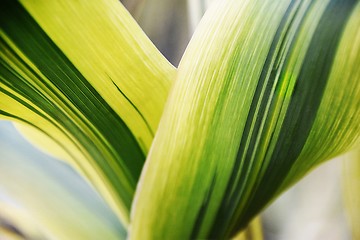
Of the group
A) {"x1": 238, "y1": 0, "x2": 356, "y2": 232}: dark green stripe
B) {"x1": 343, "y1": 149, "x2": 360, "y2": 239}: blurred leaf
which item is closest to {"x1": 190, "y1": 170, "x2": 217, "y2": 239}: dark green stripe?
{"x1": 238, "y1": 0, "x2": 356, "y2": 232}: dark green stripe

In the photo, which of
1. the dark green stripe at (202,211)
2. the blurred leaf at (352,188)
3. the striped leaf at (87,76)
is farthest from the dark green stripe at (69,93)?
the blurred leaf at (352,188)

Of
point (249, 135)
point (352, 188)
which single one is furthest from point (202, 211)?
point (352, 188)

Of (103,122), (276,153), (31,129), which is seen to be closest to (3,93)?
(31,129)

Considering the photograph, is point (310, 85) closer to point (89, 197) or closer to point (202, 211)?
point (202, 211)

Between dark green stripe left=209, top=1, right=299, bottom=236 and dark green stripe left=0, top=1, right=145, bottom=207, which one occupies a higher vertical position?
dark green stripe left=0, top=1, right=145, bottom=207

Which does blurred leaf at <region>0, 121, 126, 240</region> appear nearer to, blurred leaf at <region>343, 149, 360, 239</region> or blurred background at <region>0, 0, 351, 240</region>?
blurred background at <region>0, 0, 351, 240</region>

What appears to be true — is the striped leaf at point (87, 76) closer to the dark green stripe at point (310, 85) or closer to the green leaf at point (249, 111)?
the green leaf at point (249, 111)

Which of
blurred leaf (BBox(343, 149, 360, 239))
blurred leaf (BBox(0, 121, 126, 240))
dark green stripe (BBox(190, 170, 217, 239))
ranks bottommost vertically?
blurred leaf (BBox(343, 149, 360, 239))

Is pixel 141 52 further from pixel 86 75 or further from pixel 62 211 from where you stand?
pixel 62 211
